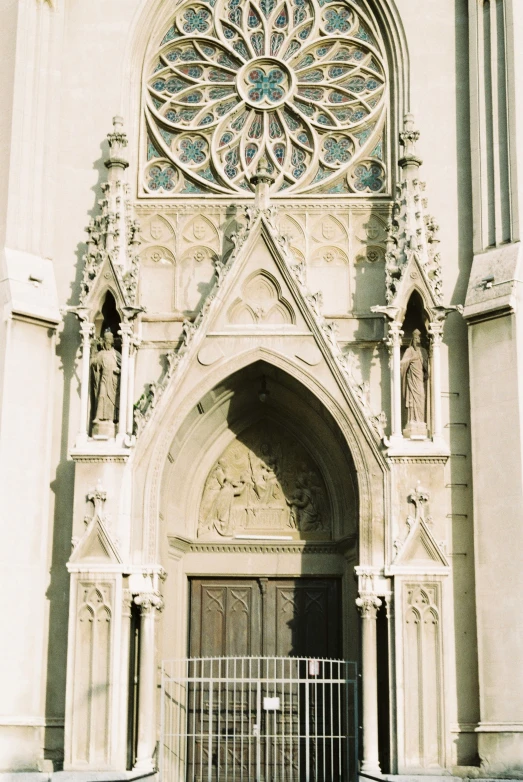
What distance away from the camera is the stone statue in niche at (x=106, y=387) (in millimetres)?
18750

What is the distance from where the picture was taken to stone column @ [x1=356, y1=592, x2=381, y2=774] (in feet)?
57.8

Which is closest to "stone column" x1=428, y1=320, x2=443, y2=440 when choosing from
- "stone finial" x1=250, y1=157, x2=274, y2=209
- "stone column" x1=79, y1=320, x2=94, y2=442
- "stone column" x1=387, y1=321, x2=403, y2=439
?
"stone column" x1=387, y1=321, x2=403, y2=439

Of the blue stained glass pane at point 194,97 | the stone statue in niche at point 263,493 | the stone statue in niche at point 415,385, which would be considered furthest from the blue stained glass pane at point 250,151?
the stone statue in niche at point 263,493

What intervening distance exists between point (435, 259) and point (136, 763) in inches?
312

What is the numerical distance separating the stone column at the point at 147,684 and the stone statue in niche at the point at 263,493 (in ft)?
6.63

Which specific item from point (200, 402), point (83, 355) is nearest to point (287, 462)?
point (200, 402)

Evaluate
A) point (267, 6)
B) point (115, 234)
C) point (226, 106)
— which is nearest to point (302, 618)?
point (115, 234)

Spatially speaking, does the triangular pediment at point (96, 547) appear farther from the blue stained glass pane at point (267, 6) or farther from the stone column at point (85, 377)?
the blue stained glass pane at point (267, 6)

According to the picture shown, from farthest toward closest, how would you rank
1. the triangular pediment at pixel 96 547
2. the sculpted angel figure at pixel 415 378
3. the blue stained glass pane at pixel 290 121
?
1. the blue stained glass pane at pixel 290 121
2. the sculpted angel figure at pixel 415 378
3. the triangular pediment at pixel 96 547

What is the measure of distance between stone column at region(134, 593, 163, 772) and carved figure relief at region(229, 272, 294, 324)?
4.08m

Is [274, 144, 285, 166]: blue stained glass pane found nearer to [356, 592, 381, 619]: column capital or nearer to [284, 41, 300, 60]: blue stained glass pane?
[284, 41, 300, 60]: blue stained glass pane

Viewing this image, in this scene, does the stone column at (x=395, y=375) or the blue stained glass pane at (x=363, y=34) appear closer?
the stone column at (x=395, y=375)

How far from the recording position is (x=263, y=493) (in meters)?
20.0

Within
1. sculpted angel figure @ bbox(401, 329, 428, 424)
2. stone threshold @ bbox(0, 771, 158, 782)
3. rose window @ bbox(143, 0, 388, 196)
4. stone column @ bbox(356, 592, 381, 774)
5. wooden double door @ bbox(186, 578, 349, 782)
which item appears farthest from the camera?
rose window @ bbox(143, 0, 388, 196)
